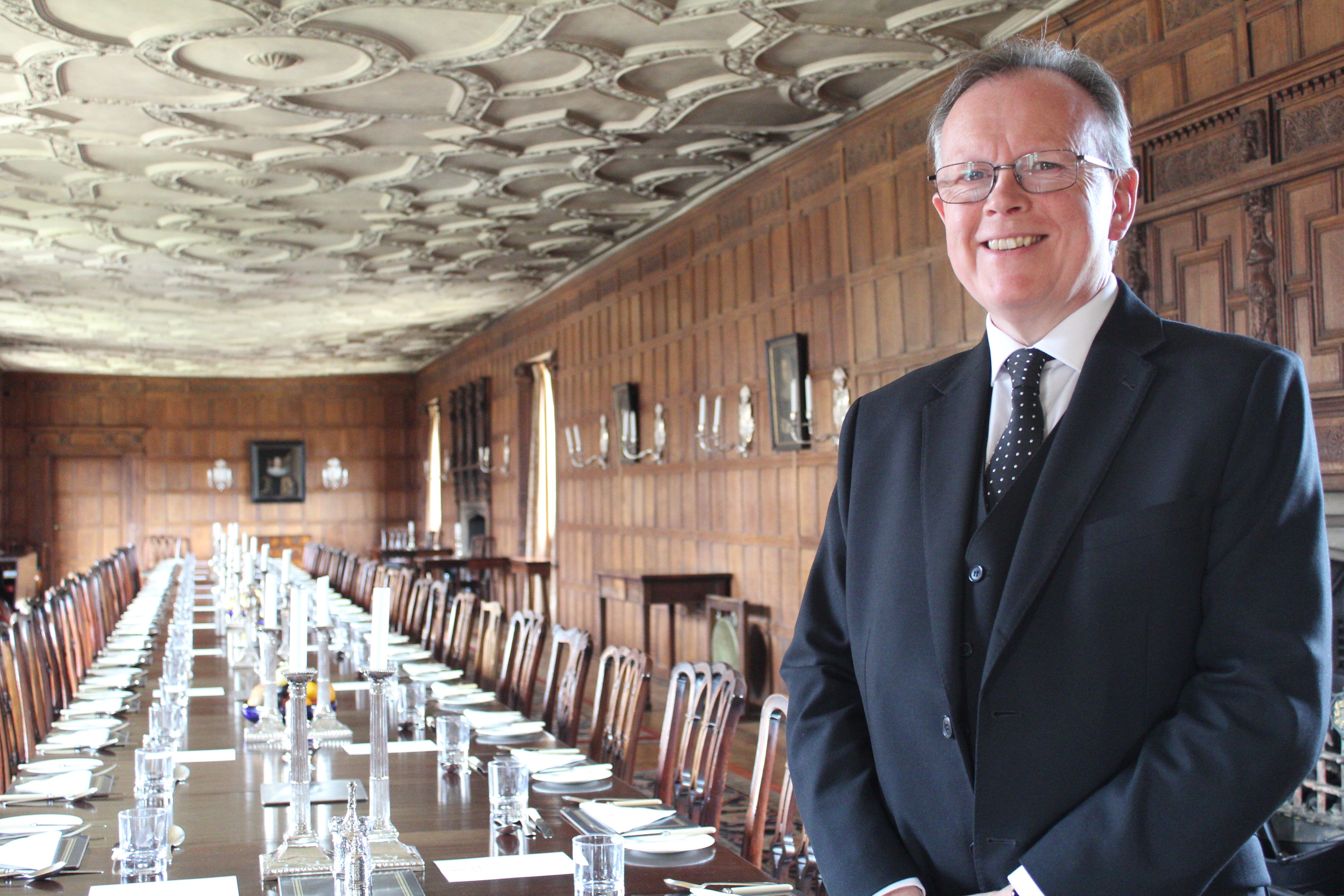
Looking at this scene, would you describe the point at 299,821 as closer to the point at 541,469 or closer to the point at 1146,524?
the point at 1146,524

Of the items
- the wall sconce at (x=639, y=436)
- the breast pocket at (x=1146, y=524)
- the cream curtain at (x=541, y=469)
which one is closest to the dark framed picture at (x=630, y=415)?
the wall sconce at (x=639, y=436)

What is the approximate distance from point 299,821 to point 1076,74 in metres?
1.93

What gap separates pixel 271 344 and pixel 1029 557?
57.2ft

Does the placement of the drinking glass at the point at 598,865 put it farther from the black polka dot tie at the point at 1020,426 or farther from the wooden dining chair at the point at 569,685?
the wooden dining chair at the point at 569,685

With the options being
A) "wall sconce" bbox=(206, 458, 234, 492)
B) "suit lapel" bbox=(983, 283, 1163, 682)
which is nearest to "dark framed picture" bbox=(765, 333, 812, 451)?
"suit lapel" bbox=(983, 283, 1163, 682)

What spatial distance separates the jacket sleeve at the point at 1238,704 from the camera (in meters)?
1.18

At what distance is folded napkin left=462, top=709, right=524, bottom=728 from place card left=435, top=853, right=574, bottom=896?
4.78ft

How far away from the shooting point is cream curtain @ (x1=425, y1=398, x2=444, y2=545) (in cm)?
1948

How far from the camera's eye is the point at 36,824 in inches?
107

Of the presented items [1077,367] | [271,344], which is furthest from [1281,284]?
[271,344]

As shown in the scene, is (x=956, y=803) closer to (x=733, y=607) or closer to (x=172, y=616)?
(x=733, y=607)

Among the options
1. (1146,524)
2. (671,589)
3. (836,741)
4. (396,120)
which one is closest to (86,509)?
(671,589)

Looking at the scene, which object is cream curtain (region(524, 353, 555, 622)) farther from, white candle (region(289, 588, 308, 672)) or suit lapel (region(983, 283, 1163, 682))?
suit lapel (region(983, 283, 1163, 682))

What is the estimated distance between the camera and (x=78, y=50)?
18.9ft
